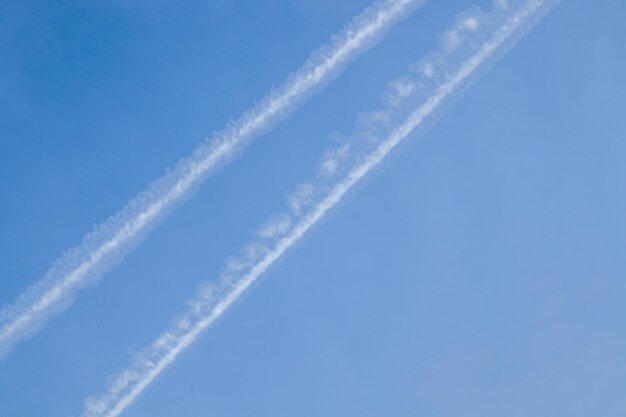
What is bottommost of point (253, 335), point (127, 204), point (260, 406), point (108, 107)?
point (260, 406)

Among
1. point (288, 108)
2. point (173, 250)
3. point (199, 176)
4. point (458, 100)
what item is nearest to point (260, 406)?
point (173, 250)

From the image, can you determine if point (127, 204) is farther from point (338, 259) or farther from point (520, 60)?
point (520, 60)

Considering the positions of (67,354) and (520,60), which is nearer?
(67,354)

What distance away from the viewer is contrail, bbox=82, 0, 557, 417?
5523mm

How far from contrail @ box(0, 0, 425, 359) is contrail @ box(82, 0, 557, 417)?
1.42 ft

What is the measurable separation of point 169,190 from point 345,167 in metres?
1.22

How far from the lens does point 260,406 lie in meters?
5.61

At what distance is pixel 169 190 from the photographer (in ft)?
18.4

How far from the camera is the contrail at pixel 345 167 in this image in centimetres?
552

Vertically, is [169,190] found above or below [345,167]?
above

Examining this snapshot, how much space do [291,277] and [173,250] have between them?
32.8 inches

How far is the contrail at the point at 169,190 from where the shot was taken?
18.0 ft

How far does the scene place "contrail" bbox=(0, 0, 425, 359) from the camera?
548 centimetres

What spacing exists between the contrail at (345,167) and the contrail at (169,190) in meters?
0.43
